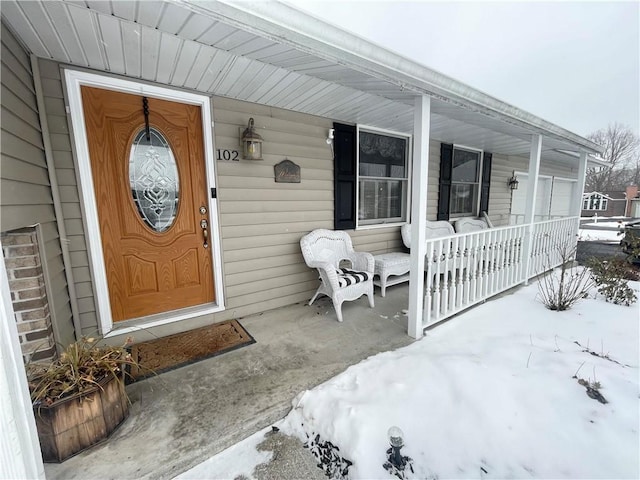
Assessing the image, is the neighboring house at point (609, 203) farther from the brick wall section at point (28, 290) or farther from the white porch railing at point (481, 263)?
the brick wall section at point (28, 290)

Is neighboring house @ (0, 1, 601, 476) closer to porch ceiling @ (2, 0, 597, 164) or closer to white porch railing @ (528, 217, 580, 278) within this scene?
porch ceiling @ (2, 0, 597, 164)

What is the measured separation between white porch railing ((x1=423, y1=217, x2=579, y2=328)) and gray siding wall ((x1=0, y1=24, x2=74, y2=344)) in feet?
9.40

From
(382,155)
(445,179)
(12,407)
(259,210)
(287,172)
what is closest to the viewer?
(12,407)

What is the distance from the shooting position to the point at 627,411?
1.67 meters

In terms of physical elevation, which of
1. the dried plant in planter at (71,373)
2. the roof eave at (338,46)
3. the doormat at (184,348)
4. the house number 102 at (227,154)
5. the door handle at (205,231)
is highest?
the roof eave at (338,46)

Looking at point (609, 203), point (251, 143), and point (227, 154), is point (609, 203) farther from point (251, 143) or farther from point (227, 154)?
point (227, 154)

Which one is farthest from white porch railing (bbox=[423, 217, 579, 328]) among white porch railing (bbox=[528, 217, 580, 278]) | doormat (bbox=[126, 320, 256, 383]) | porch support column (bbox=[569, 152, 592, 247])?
doormat (bbox=[126, 320, 256, 383])

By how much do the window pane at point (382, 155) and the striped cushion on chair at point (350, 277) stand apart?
1472 mm

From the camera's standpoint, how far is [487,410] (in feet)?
5.49

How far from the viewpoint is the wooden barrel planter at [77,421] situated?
1330 millimetres

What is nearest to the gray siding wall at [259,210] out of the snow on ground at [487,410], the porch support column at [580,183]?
the snow on ground at [487,410]

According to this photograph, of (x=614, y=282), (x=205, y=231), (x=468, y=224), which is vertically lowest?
(x=614, y=282)

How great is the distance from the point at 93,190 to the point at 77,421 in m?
1.63

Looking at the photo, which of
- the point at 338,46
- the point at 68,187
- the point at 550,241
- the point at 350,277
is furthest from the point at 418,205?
the point at 550,241
